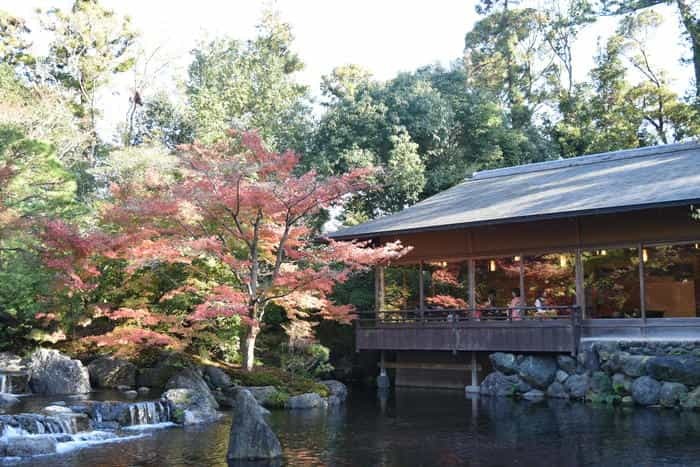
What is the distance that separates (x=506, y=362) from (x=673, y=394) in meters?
4.03

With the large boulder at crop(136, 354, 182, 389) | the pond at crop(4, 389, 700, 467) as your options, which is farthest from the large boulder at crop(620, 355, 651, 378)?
the large boulder at crop(136, 354, 182, 389)

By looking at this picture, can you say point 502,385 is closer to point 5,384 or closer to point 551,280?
point 551,280

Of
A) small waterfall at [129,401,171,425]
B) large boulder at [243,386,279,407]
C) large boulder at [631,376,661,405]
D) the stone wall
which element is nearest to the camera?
small waterfall at [129,401,171,425]

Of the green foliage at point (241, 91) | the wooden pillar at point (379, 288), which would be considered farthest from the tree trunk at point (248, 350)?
the green foliage at point (241, 91)

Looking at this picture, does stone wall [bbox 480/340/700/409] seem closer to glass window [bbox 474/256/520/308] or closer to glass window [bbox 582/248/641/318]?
glass window [bbox 582/248/641/318]

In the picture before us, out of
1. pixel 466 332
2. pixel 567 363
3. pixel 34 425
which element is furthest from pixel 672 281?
pixel 34 425

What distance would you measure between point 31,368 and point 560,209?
1277 cm

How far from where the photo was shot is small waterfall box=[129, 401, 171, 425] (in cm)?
1325

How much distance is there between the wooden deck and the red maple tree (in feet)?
7.48

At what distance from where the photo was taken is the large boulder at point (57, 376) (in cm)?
1681

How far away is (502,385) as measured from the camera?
57.7ft

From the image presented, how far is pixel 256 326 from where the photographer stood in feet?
54.1

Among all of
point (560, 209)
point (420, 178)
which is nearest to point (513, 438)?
point (560, 209)

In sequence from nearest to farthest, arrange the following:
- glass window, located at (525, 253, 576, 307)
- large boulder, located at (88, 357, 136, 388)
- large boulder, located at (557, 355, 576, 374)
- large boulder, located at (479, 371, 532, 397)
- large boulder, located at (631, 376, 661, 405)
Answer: large boulder, located at (631, 376, 661, 405) → large boulder, located at (557, 355, 576, 374) → large boulder, located at (479, 371, 532, 397) → glass window, located at (525, 253, 576, 307) → large boulder, located at (88, 357, 136, 388)
